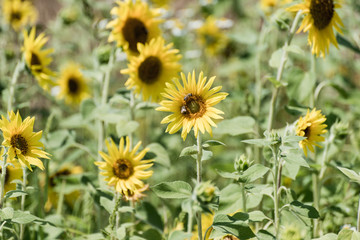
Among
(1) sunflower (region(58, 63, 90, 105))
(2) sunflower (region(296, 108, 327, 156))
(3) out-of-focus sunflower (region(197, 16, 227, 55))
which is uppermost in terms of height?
(3) out-of-focus sunflower (region(197, 16, 227, 55))

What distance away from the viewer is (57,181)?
1.90m

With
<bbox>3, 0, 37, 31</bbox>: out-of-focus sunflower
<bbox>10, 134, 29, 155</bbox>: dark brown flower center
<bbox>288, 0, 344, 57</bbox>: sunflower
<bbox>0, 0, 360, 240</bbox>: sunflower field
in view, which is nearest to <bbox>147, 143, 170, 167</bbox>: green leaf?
<bbox>0, 0, 360, 240</bbox>: sunflower field

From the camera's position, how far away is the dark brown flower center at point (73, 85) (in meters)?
2.42

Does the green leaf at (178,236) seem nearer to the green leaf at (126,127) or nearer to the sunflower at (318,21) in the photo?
the green leaf at (126,127)

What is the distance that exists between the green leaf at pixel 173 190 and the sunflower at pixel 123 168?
131mm

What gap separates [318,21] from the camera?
56.7 inches

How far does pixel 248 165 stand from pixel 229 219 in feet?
0.53

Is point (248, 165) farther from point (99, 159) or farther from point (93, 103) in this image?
point (93, 103)

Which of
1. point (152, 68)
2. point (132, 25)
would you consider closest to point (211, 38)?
point (132, 25)

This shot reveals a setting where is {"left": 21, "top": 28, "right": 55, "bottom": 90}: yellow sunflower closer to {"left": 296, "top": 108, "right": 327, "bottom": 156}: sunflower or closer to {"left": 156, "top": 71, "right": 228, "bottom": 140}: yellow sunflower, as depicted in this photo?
{"left": 156, "top": 71, "right": 228, "bottom": 140}: yellow sunflower

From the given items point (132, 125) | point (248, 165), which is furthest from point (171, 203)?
point (248, 165)

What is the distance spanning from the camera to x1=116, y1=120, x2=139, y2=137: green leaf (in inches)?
58.6

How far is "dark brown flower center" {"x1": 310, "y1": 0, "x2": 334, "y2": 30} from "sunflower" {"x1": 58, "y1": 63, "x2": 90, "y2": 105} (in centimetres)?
136

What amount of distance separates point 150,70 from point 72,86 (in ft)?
3.13
